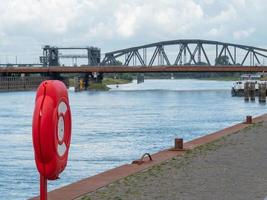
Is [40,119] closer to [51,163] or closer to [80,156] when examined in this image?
[51,163]

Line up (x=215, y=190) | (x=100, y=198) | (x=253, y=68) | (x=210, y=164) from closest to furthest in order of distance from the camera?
(x=100, y=198) → (x=215, y=190) → (x=210, y=164) → (x=253, y=68)

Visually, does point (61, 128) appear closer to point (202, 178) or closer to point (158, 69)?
point (202, 178)

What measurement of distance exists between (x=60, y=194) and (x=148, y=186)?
2.21 meters

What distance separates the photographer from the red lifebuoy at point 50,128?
24.4 feet

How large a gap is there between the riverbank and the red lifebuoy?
4.62 m

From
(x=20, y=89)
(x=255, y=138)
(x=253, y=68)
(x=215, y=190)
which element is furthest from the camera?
(x=20, y=89)

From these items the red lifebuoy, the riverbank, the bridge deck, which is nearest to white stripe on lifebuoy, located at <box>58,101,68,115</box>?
the red lifebuoy

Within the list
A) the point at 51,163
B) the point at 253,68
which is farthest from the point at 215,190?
the point at 253,68

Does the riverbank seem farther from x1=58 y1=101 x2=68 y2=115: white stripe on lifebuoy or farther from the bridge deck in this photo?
the bridge deck

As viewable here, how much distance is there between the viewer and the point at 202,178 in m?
15.3

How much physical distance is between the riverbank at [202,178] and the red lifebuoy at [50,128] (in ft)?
15.1

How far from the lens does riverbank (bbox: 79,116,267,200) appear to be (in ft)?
42.3

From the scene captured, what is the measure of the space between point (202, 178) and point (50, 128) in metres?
8.27

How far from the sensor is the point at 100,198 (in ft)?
40.8
